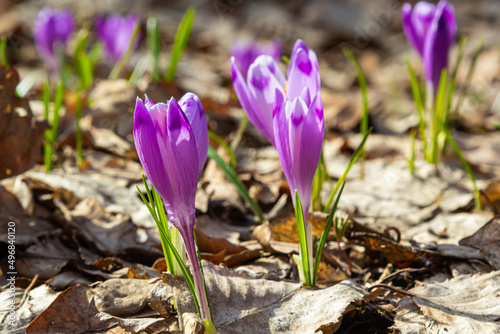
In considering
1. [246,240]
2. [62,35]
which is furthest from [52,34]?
[246,240]

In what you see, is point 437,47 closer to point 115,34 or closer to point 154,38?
point 154,38

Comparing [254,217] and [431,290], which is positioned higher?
[431,290]

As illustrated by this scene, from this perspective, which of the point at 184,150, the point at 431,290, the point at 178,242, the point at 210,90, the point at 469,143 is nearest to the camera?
the point at 184,150

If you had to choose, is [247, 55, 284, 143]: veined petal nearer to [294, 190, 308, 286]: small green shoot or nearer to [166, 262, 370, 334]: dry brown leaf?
[294, 190, 308, 286]: small green shoot

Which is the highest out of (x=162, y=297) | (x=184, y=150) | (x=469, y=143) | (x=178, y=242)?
(x=184, y=150)

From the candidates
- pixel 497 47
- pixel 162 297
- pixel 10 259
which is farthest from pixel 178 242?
pixel 497 47

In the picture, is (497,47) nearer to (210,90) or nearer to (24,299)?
(210,90)

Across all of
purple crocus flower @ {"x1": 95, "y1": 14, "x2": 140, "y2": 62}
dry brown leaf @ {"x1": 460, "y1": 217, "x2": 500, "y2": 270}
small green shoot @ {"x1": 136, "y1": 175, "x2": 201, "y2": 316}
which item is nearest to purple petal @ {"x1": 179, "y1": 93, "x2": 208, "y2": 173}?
small green shoot @ {"x1": 136, "y1": 175, "x2": 201, "y2": 316}
